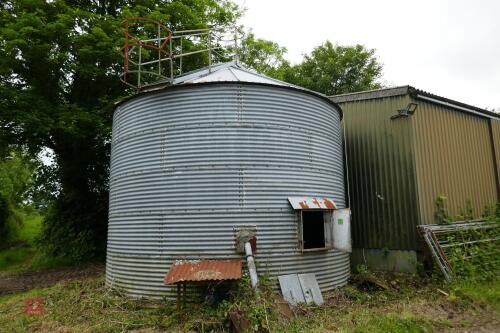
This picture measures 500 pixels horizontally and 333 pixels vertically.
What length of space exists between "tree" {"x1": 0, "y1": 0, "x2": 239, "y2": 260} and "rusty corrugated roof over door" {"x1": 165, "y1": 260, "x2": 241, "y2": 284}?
30.0 feet

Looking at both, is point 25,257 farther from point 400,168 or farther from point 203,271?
point 400,168

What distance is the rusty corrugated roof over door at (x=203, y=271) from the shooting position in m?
7.11

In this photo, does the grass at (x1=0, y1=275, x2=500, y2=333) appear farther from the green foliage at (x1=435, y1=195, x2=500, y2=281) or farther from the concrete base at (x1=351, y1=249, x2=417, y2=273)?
the concrete base at (x1=351, y1=249, x2=417, y2=273)

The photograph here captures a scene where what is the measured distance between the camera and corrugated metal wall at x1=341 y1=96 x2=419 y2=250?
466 inches

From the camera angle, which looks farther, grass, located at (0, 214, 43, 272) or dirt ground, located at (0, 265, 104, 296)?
grass, located at (0, 214, 43, 272)

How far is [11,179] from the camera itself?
20969 millimetres

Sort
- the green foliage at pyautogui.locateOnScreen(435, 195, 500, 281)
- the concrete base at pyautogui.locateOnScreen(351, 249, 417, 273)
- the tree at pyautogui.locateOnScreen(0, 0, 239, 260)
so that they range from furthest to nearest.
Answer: the tree at pyautogui.locateOnScreen(0, 0, 239, 260), the concrete base at pyautogui.locateOnScreen(351, 249, 417, 273), the green foliage at pyautogui.locateOnScreen(435, 195, 500, 281)

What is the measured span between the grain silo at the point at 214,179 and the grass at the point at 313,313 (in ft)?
1.98

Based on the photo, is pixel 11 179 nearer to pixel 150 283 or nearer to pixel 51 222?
pixel 51 222

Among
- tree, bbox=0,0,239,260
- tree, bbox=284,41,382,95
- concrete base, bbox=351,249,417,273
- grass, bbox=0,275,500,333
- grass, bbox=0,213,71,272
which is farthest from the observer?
tree, bbox=284,41,382,95

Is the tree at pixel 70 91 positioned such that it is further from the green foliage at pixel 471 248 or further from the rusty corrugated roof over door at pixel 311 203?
the green foliage at pixel 471 248

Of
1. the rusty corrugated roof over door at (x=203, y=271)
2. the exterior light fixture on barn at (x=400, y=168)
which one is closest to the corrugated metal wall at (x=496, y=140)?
the exterior light fixture on barn at (x=400, y=168)

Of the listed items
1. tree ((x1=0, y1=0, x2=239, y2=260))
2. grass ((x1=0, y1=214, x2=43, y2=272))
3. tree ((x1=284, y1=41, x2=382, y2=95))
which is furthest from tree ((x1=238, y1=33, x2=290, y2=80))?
grass ((x1=0, y1=214, x2=43, y2=272))

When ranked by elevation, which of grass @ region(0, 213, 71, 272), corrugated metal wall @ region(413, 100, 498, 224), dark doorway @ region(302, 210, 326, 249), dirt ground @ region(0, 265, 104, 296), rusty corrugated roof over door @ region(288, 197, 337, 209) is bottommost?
dirt ground @ region(0, 265, 104, 296)
